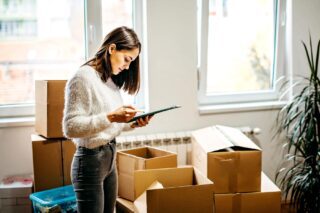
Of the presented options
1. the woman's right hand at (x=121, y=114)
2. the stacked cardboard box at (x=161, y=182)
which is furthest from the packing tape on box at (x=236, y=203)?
the woman's right hand at (x=121, y=114)

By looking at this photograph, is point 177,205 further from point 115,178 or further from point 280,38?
point 280,38

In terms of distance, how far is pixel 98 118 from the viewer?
5.82 ft

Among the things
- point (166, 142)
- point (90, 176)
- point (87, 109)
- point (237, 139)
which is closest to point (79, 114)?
Answer: point (87, 109)

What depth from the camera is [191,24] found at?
310 cm

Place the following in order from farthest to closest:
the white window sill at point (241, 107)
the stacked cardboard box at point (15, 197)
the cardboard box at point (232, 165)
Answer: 1. the white window sill at point (241, 107)
2. the stacked cardboard box at point (15, 197)
3. the cardboard box at point (232, 165)

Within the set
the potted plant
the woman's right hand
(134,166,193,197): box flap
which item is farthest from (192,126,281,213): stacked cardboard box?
the woman's right hand

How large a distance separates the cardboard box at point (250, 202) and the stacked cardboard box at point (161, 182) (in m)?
0.24

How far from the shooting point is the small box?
2324mm

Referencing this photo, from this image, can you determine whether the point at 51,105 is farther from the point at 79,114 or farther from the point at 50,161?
the point at 79,114

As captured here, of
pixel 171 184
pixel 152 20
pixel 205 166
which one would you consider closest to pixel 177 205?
pixel 171 184

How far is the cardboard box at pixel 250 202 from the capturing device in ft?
8.36

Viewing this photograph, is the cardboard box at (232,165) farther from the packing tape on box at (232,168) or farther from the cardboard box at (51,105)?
the cardboard box at (51,105)

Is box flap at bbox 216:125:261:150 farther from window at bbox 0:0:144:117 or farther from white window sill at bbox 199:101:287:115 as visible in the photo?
window at bbox 0:0:144:117

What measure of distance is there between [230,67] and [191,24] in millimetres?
548
